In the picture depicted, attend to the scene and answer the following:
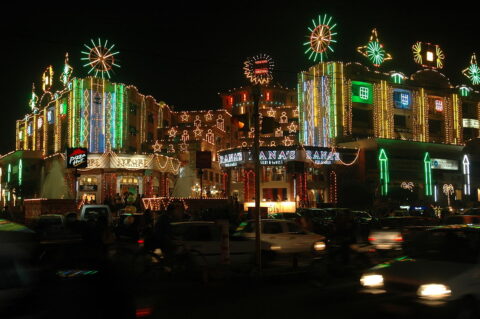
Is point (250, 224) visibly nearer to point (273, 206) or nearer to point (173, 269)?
point (173, 269)

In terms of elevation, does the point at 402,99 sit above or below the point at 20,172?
above

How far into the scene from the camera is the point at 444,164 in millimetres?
56250

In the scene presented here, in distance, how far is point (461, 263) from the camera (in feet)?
25.3

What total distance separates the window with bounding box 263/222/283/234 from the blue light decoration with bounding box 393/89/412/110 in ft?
141

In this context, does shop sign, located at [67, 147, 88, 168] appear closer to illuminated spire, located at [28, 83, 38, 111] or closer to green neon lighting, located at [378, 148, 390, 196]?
green neon lighting, located at [378, 148, 390, 196]

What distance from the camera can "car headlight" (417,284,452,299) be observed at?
7027mm

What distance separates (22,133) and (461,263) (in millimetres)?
76015

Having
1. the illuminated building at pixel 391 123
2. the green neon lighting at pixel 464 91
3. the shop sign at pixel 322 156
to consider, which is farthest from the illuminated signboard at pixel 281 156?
the green neon lighting at pixel 464 91

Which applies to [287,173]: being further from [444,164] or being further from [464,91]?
[464,91]

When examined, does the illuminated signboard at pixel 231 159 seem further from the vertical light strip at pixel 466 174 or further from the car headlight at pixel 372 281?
the car headlight at pixel 372 281

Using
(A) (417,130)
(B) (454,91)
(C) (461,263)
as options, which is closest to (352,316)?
(C) (461,263)

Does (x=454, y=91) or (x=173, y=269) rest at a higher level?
(x=454, y=91)

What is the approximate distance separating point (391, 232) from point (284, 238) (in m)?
4.06

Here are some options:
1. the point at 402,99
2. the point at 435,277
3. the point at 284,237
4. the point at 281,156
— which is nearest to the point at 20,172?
the point at 281,156
